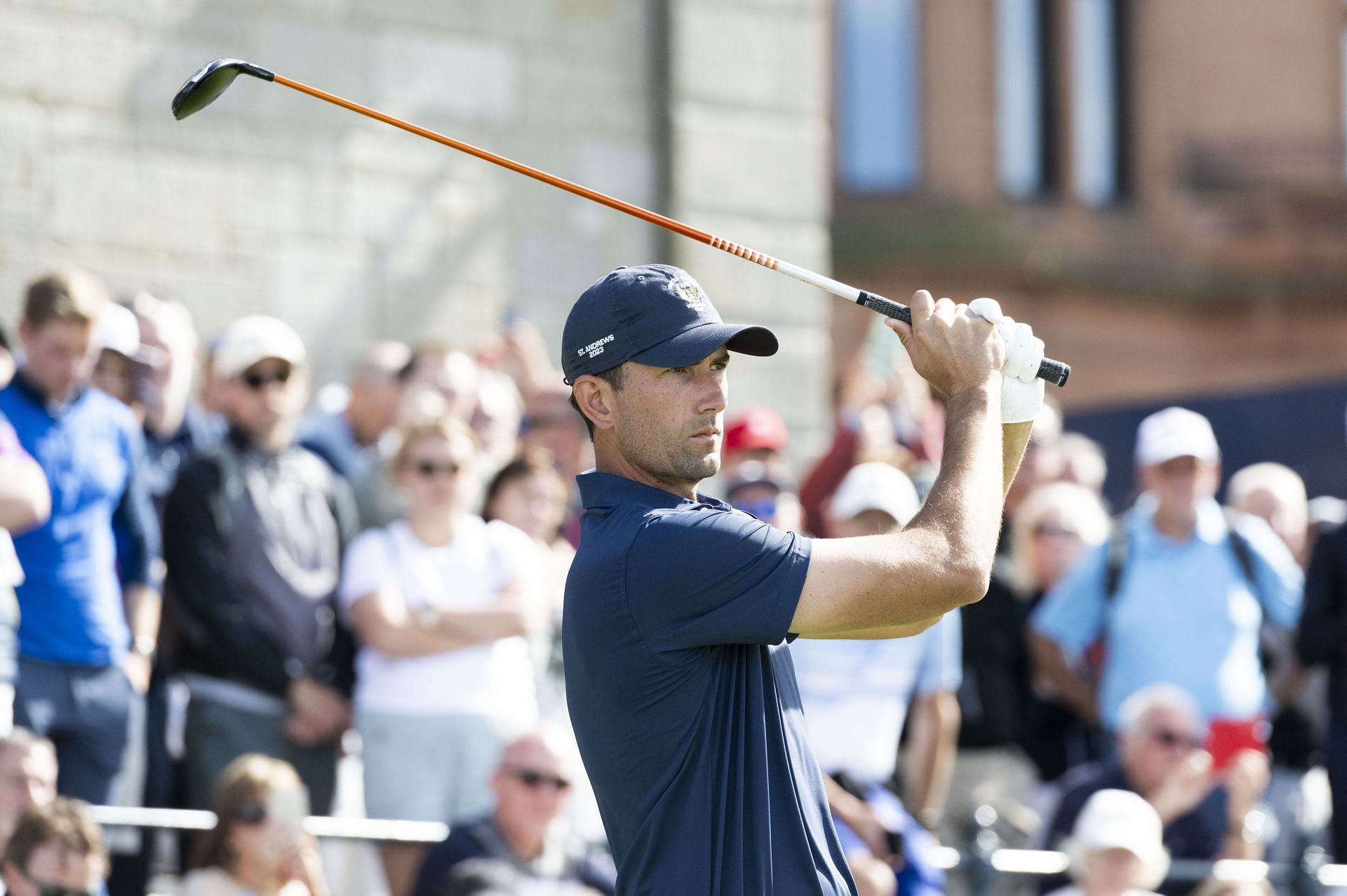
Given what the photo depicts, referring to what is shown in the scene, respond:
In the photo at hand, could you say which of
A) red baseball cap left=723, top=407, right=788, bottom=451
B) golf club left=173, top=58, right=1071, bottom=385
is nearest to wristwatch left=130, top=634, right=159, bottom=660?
red baseball cap left=723, top=407, right=788, bottom=451

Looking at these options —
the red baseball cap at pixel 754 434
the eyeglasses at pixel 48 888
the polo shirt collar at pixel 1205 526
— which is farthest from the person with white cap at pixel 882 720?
the eyeglasses at pixel 48 888

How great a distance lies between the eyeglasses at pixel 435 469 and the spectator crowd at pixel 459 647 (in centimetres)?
3

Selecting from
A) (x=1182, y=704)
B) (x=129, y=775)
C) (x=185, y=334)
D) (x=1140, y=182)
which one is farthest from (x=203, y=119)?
(x=1140, y=182)

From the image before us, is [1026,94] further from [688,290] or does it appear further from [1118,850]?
[688,290]

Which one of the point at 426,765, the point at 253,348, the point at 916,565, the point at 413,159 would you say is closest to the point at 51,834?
the point at 426,765

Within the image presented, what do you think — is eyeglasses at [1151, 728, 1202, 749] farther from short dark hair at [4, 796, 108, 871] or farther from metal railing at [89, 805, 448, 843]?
short dark hair at [4, 796, 108, 871]

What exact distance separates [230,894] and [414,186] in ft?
14.1

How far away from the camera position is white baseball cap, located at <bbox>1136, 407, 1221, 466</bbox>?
7930mm

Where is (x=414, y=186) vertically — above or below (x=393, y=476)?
above

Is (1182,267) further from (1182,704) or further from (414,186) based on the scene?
(1182,704)

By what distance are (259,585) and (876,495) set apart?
2.15 meters

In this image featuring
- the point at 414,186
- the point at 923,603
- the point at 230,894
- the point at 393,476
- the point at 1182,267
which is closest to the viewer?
the point at 923,603

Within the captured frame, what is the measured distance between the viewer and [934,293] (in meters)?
17.8

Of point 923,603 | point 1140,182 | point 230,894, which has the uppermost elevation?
point 1140,182
